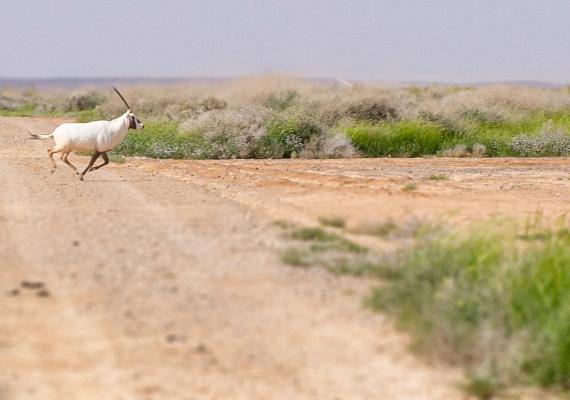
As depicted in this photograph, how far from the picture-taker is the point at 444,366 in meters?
8.96

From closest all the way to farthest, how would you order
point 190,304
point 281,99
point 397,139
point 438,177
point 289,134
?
point 190,304 → point 438,177 → point 289,134 → point 397,139 → point 281,99

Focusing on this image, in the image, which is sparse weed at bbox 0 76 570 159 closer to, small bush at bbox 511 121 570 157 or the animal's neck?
small bush at bbox 511 121 570 157

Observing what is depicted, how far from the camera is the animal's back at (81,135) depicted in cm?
2005

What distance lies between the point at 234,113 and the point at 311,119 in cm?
190

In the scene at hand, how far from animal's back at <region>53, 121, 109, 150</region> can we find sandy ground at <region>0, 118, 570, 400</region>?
2.50 m

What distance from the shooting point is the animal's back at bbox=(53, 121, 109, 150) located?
20.0 m

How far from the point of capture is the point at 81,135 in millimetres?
20031

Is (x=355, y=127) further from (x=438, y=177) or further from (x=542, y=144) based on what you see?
(x=438, y=177)

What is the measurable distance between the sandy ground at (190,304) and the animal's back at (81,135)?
250cm

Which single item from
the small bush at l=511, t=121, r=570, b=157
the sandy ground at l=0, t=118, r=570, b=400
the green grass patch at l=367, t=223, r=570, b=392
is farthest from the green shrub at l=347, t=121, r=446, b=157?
the green grass patch at l=367, t=223, r=570, b=392

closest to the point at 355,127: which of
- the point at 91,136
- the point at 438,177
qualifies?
the point at 438,177

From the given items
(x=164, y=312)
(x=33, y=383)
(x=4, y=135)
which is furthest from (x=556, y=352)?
(x=4, y=135)

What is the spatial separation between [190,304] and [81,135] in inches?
412

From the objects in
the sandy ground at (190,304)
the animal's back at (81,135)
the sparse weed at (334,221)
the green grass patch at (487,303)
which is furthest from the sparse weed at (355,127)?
the green grass patch at (487,303)
